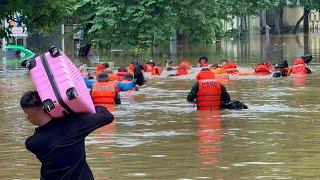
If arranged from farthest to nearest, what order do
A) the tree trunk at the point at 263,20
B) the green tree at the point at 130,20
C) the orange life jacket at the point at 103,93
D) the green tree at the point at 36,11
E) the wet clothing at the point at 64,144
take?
the tree trunk at the point at 263,20 → the green tree at the point at 130,20 → the orange life jacket at the point at 103,93 → the green tree at the point at 36,11 → the wet clothing at the point at 64,144

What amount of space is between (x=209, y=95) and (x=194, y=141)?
197 inches

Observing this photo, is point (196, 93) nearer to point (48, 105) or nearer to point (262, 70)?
point (48, 105)

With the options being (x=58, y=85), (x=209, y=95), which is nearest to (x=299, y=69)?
(x=209, y=95)

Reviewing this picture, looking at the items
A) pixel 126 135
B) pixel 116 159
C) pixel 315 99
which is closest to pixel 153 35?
pixel 315 99

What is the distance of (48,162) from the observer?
627cm

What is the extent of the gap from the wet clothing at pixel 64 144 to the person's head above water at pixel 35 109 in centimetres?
5

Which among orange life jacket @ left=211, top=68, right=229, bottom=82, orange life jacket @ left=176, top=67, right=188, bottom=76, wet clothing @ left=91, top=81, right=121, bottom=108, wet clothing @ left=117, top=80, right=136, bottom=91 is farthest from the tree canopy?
wet clothing @ left=91, top=81, right=121, bottom=108

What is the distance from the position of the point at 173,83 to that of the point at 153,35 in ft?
43.9

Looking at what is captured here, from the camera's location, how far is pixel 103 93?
20.7 m

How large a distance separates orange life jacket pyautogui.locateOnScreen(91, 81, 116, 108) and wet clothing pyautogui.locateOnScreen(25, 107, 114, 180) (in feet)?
46.2

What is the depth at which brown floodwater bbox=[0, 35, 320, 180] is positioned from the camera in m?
11.7

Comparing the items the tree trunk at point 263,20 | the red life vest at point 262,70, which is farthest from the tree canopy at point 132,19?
the tree trunk at point 263,20

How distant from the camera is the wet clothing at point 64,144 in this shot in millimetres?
6219

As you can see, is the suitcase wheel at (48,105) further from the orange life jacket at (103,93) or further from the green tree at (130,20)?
the green tree at (130,20)
